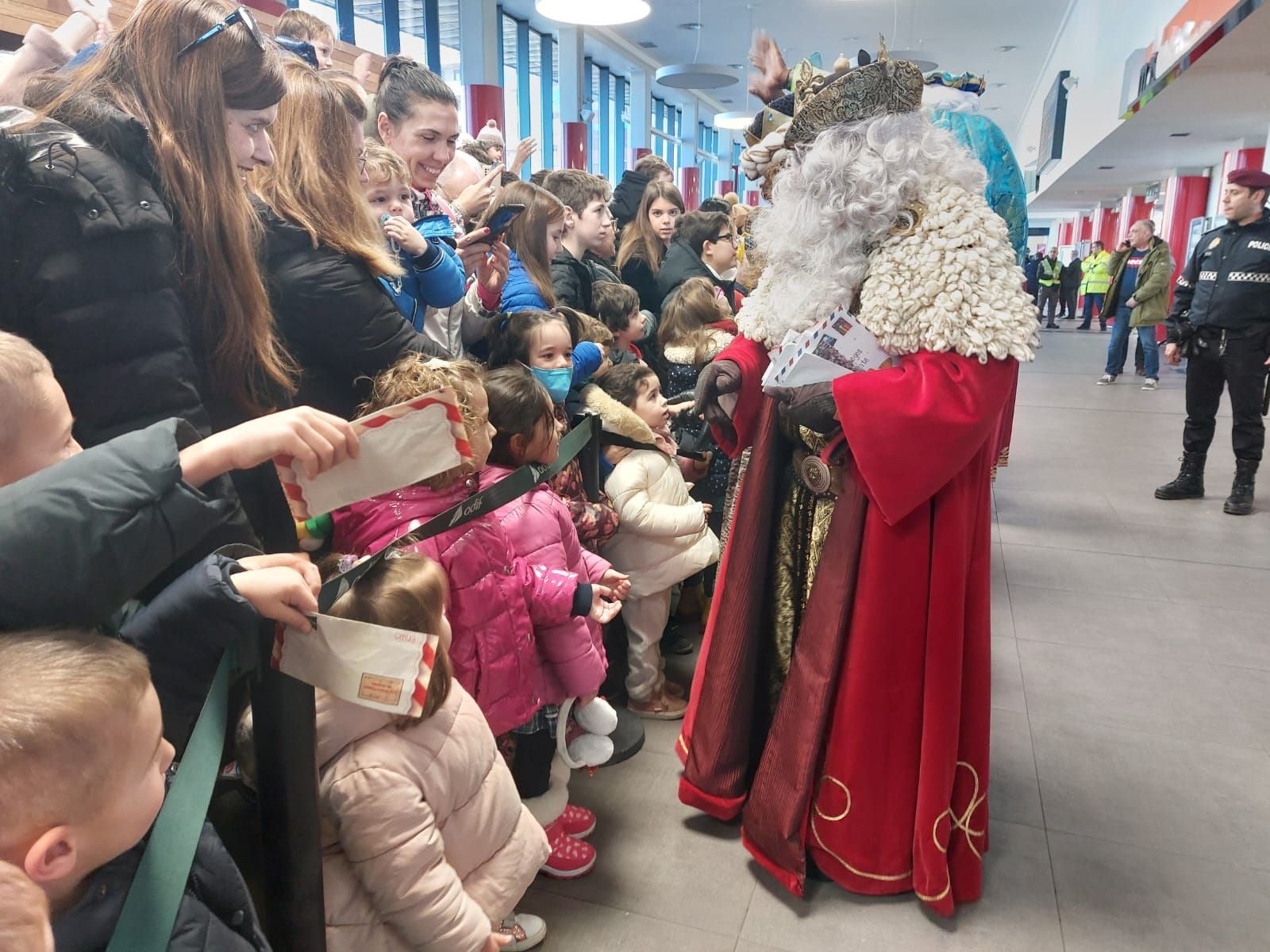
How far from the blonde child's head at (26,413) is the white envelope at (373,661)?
0.35m

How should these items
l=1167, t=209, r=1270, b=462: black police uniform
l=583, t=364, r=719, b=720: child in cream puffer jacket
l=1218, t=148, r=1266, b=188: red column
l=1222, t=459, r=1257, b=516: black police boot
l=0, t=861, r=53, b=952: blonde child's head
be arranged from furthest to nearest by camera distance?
l=1218, t=148, r=1266, b=188: red column, l=1222, t=459, r=1257, b=516: black police boot, l=1167, t=209, r=1270, b=462: black police uniform, l=583, t=364, r=719, b=720: child in cream puffer jacket, l=0, t=861, r=53, b=952: blonde child's head

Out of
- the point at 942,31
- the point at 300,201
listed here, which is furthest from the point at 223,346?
the point at 942,31

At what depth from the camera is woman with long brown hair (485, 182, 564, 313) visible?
2.64 metres

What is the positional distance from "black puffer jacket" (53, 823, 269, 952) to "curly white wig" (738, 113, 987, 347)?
57.5 inches

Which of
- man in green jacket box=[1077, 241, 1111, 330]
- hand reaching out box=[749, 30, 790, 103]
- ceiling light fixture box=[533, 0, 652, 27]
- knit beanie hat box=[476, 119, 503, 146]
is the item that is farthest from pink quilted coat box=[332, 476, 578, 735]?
man in green jacket box=[1077, 241, 1111, 330]

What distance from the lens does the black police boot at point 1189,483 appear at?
494 centimetres

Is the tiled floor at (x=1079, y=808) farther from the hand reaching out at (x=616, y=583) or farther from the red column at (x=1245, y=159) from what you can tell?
the red column at (x=1245, y=159)

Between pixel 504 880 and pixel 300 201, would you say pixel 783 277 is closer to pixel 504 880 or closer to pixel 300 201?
pixel 300 201

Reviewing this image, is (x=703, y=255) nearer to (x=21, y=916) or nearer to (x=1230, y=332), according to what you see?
(x=1230, y=332)

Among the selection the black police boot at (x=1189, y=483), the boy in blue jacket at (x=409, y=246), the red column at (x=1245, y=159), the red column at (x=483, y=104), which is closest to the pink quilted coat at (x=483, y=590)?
the boy in blue jacket at (x=409, y=246)

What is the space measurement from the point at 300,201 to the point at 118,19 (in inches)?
86.3

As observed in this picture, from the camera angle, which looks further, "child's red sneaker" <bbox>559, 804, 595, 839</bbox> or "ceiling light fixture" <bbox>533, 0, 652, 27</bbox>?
"ceiling light fixture" <bbox>533, 0, 652, 27</bbox>

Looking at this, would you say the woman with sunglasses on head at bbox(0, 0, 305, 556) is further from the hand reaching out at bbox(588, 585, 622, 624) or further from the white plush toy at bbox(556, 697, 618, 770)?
the white plush toy at bbox(556, 697, 618, 770)

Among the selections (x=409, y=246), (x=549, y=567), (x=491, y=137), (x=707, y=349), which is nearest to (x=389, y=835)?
(x=549, y=567)
